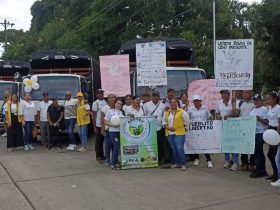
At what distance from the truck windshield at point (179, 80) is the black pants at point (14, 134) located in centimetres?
375

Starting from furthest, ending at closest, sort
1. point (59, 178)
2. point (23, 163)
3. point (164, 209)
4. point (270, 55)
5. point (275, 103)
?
point (270, 55) < point (23, 163) < point (59, 178) < point (275, 103) < point (164, 209)

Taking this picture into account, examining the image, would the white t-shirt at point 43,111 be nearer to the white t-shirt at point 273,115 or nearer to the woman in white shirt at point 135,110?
the woman in white shirt at point 135,110

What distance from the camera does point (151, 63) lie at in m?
11.5

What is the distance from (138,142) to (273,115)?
→ 10.4ft

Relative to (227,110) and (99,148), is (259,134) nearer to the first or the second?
(227,110)

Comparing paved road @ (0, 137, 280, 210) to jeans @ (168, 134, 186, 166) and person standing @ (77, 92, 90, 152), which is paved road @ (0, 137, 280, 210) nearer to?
jeans @ (168, 134, 186, 166)

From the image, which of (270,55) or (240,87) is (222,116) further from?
(270,55)

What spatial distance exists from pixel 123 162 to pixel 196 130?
69.2 inches

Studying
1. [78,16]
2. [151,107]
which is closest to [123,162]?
[151,107]

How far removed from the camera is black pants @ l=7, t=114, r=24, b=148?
14258 millimetres

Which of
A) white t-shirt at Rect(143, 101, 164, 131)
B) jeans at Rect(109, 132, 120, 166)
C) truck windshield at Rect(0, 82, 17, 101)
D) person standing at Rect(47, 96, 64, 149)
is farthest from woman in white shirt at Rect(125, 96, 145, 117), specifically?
→ truck windshield at Rect(0, 82, 17, 101)

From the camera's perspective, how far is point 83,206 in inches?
288

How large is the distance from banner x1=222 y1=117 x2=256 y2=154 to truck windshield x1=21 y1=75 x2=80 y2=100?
6914 millimetres

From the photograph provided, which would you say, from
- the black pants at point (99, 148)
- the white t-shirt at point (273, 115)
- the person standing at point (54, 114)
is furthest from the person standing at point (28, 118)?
the white t-shirt at point (273, 115)
